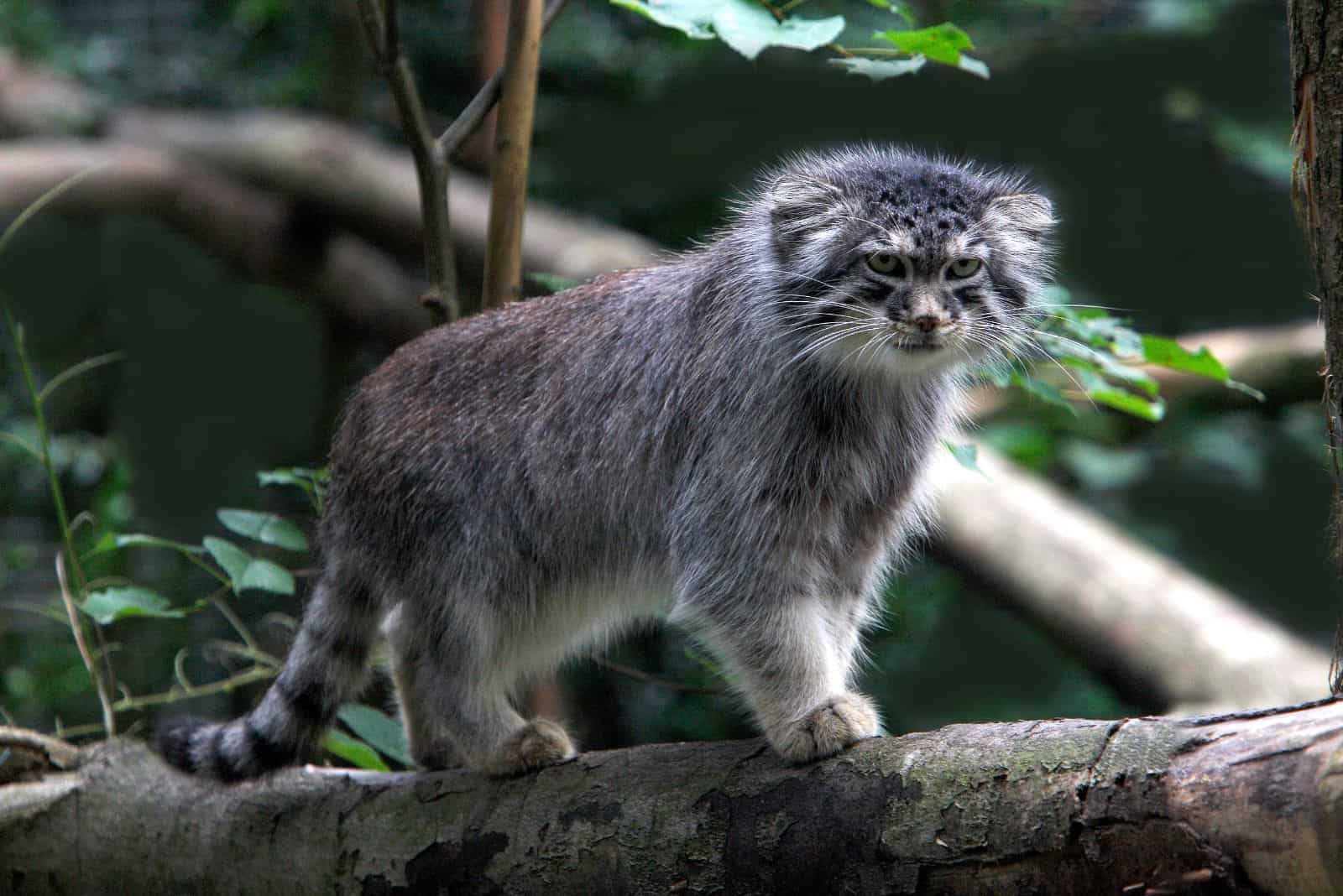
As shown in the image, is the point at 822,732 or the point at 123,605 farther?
the point at 123,605

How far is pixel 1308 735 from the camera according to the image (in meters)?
1.75

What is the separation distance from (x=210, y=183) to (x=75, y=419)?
6.64ft

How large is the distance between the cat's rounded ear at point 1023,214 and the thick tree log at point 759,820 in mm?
1094

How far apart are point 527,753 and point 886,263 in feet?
4.10

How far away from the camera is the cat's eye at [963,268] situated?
272cm

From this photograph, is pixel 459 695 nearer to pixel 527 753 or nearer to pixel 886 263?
pixel 527 753

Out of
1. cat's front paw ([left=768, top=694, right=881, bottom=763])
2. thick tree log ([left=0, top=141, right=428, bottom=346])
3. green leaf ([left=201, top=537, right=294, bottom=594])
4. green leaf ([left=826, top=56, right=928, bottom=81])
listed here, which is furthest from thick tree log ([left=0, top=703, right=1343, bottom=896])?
thick tree log ([left=0, top=141, right=428, bottom=346])

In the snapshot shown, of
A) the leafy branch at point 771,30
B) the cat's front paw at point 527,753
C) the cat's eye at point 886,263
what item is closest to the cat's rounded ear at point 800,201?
the cat's eye at point 886,263

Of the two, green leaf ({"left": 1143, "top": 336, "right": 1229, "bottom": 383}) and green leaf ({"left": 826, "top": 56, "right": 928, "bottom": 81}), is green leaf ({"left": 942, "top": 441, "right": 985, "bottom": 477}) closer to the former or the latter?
green leaf ({"left": 1143, "top": 336, "right": 1229, "bottom": 383})

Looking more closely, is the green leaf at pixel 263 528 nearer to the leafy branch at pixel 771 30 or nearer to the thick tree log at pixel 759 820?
the thick tree log at pixel 759 820

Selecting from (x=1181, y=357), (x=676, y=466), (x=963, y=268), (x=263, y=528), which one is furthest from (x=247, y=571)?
(x=1181, y=357)

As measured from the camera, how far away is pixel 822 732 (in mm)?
2457

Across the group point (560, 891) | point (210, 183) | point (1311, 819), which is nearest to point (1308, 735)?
point (1311, 819)

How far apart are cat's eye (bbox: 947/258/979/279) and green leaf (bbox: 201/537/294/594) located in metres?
1.64
